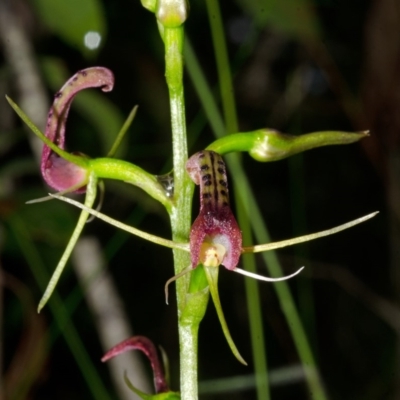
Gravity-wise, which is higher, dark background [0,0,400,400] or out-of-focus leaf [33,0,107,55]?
dark background [0,0,400,400]

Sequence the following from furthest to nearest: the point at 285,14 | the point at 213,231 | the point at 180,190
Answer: the point at 285,14
the point at 180,190
the point at 213,231

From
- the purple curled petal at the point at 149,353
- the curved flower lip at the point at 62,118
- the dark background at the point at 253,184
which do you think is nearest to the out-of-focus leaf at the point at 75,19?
the dark background at the point at 253,184

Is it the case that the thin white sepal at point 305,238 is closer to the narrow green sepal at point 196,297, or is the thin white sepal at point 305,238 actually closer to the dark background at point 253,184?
the narrow green sepal at point 196,297

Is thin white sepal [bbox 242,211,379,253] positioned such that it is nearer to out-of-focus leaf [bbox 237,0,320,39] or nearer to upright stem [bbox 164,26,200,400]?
upright stem [bbox 164,26,200,400]

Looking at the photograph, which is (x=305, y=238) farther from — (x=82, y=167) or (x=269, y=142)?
(x=82, y=167)

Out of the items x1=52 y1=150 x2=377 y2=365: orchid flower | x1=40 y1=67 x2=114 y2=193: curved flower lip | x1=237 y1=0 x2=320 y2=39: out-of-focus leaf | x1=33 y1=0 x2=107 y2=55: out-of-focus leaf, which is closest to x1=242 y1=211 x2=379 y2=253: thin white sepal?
x1=52 y1=150 x2=377 y2=365: orchid flower

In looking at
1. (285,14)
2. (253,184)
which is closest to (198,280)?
(285,14)

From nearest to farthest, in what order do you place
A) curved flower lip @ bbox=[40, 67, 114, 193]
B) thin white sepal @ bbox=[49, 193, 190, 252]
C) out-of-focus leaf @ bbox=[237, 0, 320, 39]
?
thin white sepal @ bbox=[49, 193, 190, 252] < curved flower lip @ bbox=[40, 67, 114, 193] < out-of-focus leaf @ bbox=[237, 0, 320, 39]

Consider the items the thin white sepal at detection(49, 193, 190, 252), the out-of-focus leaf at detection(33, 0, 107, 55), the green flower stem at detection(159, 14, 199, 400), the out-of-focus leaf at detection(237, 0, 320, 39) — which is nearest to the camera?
the thin white sepal at detection(49, 193, 190, 252)
